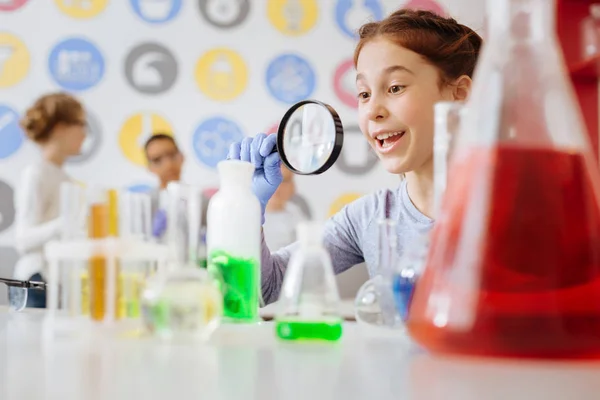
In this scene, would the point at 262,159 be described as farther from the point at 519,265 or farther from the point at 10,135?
the point at 10,135

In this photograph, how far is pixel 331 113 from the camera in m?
0.95

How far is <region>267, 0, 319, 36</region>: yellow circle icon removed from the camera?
11.3 feet

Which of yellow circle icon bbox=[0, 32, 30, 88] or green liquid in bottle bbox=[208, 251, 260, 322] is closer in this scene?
green liquid in bottle bbox=[208, 251, 260, 322]

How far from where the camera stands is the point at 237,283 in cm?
77

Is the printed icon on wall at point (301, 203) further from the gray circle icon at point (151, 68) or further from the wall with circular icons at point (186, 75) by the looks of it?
the gray circle icon at point (151, 68)

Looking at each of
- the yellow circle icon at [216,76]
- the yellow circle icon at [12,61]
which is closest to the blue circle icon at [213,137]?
the yellow circle icon at [216,76]

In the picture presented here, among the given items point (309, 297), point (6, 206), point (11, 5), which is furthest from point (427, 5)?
point (309, 297)

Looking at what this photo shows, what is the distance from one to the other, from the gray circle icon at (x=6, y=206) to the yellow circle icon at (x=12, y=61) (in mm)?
499

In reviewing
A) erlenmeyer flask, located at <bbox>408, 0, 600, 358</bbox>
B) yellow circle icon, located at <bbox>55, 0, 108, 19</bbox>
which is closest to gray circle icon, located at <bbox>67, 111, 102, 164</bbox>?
yellow circle icon, located at <bbox>55, 0, 108, 19</bbox>

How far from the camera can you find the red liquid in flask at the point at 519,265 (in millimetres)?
440

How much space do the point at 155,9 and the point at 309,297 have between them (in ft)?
9.89

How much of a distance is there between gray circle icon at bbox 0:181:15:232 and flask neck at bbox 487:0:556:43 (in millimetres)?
3073

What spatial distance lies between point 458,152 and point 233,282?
1.12ft

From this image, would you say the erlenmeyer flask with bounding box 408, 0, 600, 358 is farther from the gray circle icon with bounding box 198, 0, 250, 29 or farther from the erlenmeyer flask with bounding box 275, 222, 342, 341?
the gray circle icon with bounding box 198, 0, 250, 29
